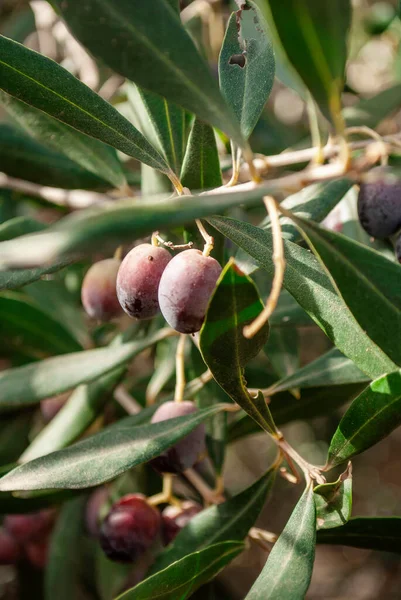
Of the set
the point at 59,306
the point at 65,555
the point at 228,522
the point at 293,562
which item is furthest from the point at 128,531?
the point at 59,306

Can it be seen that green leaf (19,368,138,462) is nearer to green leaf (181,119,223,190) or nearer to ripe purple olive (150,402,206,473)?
ripe purple olive (150,402,206,473)

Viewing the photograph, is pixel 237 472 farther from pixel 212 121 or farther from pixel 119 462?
pixel 212 121

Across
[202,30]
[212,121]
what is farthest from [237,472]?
[212,121]

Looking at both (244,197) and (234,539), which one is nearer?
(244,197)

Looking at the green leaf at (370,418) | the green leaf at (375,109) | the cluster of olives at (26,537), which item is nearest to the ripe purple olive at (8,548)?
the cluster of olives at (26,537)

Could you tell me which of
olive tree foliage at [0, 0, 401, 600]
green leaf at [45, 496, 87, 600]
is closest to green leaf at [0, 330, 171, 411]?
olive tree foliage at [0, 0, 401, 600]

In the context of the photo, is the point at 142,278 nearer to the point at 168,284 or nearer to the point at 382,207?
the point at 168,284

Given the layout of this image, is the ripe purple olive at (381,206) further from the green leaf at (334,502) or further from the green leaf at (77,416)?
the green leaf at (77,416)
